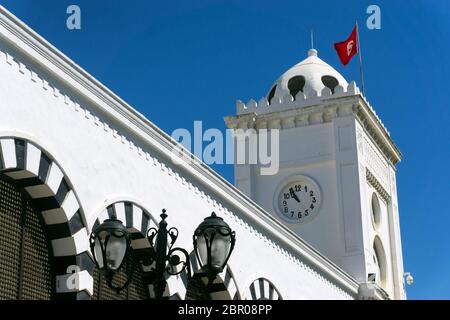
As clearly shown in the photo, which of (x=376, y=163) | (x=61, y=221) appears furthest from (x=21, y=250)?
(x=376, y=163)

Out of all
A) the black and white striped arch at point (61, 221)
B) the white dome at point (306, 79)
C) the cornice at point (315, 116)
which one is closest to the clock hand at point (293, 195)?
the cornice at point (315, 116)

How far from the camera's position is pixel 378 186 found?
32.5 m

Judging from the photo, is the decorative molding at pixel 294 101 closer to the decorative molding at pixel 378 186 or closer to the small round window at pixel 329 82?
the small round window at pixel 329 82

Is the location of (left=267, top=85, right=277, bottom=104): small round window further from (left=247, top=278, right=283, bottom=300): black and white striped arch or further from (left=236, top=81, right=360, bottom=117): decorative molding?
(left=247, top=278, right=283, bottom=300): black and white striped arch

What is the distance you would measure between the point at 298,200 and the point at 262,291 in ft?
38.7

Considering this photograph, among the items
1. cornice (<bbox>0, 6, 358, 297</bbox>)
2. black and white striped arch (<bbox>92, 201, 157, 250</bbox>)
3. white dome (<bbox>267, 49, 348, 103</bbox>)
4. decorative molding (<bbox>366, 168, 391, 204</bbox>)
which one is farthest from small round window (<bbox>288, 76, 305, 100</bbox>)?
black and white striped arch (<bbox>92, 201, 157, 250</bbox>)

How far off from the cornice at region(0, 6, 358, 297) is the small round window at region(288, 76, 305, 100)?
→ 11.7 m

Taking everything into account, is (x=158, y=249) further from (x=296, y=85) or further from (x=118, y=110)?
(x=296, y=85)

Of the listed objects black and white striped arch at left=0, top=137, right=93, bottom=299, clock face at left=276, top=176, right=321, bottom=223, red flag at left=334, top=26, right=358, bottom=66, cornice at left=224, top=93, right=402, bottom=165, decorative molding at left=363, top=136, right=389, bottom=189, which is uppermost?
red flag at left=334, top=26, right=358, bottom=66

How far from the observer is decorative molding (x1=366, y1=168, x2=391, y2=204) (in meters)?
31.3

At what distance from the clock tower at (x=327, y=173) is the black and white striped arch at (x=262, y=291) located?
8958mm

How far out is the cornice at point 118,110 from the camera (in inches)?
482
